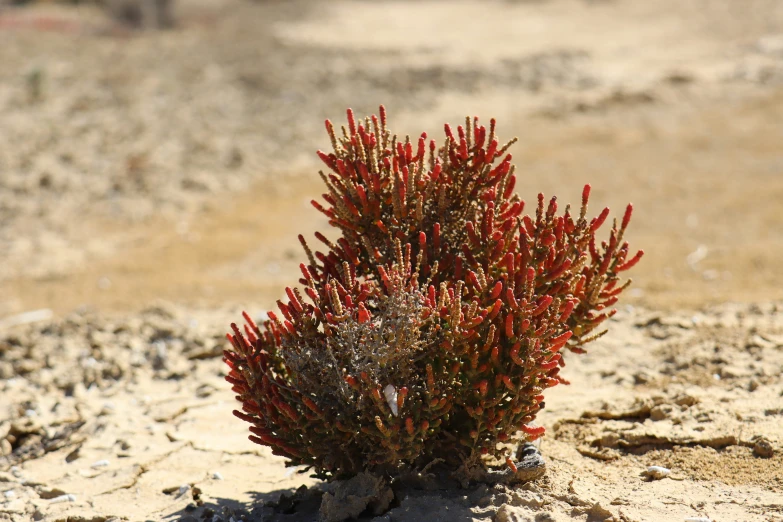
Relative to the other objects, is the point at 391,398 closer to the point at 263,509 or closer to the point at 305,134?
the point at 263,509

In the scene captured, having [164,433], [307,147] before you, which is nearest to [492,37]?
[307,147]

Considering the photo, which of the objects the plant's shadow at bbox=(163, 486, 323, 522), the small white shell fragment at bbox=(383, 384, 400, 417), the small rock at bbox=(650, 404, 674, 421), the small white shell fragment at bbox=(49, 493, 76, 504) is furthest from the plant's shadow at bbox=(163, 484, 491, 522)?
the small rock at bbox=(650, 404, 674, 421)

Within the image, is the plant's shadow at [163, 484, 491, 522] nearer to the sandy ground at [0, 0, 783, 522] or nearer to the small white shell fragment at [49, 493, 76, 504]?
the sandy ground at [0, 0, 783, 522]

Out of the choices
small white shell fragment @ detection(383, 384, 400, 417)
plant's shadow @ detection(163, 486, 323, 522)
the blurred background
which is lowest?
plant's shadow @ detection(163, 486, 323, 522)

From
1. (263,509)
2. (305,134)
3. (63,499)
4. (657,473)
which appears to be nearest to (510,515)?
(657,473)

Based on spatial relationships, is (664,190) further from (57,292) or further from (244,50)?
(244,50)

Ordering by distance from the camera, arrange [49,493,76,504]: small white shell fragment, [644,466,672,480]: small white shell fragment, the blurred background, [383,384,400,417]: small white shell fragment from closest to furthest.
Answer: [383,384,400,417]: small white shell fragment < [644,466,672,480]: small white shell fragment < [49,493,76,504]: small white shell fragment < the blurred background
